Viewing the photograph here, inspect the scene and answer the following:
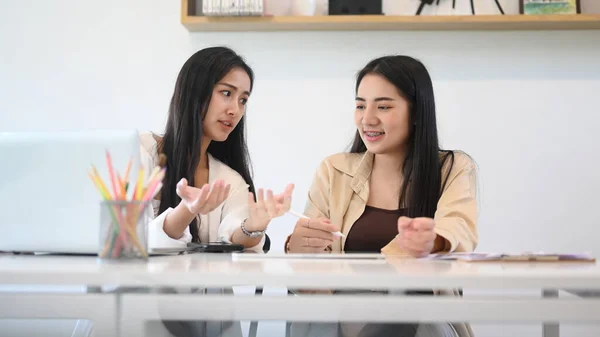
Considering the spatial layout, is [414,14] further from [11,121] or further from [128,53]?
[11,121]

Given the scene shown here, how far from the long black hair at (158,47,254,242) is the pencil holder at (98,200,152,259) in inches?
36.7

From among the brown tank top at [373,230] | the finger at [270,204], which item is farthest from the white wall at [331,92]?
the finger at [270,204]

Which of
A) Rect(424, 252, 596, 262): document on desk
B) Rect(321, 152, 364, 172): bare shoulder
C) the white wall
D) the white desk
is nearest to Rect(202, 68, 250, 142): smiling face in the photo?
Rect(321, 152, 364, 172): bare shoulder

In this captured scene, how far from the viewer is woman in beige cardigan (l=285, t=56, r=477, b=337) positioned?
6.30ft

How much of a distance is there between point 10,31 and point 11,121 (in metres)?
0.38

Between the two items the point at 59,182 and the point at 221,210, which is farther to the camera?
the point at 221,210

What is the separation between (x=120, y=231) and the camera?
1.07 meters

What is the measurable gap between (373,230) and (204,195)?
0.71 metres

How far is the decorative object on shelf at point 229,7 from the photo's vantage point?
2781 millimetres

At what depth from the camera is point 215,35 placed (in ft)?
9.77

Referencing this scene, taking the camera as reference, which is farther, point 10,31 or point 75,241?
point 10,31

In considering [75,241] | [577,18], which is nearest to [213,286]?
[75,241]

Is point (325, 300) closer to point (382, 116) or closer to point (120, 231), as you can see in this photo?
point (120, 231)

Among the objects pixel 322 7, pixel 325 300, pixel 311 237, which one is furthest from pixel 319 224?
pixel 322 7
